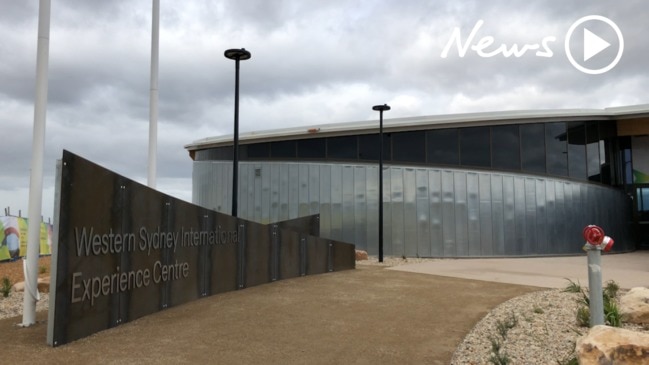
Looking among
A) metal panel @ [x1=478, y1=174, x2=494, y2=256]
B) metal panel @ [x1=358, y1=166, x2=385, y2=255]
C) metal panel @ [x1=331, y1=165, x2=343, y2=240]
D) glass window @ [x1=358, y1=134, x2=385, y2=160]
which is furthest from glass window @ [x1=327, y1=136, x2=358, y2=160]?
metal panel @ [x1=478, y1=174, x2=494, y2=256]

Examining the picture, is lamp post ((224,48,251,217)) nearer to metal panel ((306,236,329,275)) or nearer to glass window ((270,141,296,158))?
metal panel ((306,236,329,275))

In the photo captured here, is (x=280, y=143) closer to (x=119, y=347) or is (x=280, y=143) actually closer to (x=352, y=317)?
(x=352, y=317)

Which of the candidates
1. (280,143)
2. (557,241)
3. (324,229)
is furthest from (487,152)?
(280,143)

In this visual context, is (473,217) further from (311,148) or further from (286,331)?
(286,331)

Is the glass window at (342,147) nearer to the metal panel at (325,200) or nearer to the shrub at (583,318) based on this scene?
the metal panel at (325,200)

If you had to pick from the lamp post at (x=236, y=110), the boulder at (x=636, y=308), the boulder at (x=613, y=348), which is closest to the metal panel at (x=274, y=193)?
the lamp post at (x=236, y=110)

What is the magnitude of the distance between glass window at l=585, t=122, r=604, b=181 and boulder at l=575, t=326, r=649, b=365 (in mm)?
25882

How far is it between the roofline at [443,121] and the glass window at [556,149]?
520 mm

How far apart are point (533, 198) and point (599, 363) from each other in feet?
73.1

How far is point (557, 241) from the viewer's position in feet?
85.7

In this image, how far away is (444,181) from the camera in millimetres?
24875

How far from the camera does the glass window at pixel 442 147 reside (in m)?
25.4

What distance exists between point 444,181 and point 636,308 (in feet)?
57.3

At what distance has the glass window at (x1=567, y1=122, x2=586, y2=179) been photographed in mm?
27469
